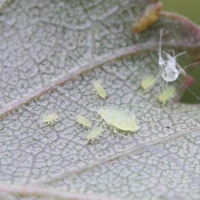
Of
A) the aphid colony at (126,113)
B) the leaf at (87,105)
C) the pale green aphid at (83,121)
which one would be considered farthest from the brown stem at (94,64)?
the pale green aphid at (83,121)

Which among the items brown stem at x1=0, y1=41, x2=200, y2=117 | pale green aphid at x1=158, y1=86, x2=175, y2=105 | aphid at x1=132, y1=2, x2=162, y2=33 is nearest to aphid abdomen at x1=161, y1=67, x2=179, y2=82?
pale green aphid at x1=158, y1=86, x2=175, y2=105

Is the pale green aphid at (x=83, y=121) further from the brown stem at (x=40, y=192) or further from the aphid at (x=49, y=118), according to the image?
the brown stem at (x=40, y=192)

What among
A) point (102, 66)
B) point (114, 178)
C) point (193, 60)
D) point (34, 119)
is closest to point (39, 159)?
point (34, 119)

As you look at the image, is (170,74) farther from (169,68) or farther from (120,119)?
(120,119)

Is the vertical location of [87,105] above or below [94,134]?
above

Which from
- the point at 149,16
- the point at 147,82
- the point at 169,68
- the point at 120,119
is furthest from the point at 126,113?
the point at 149,16

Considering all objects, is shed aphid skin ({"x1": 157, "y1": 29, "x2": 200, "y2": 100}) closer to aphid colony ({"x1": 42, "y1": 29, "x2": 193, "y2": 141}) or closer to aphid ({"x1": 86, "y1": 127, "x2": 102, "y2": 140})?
aphid colony ({"x1": 42, "y1": 29, "x2": 193, "y2": 141})
